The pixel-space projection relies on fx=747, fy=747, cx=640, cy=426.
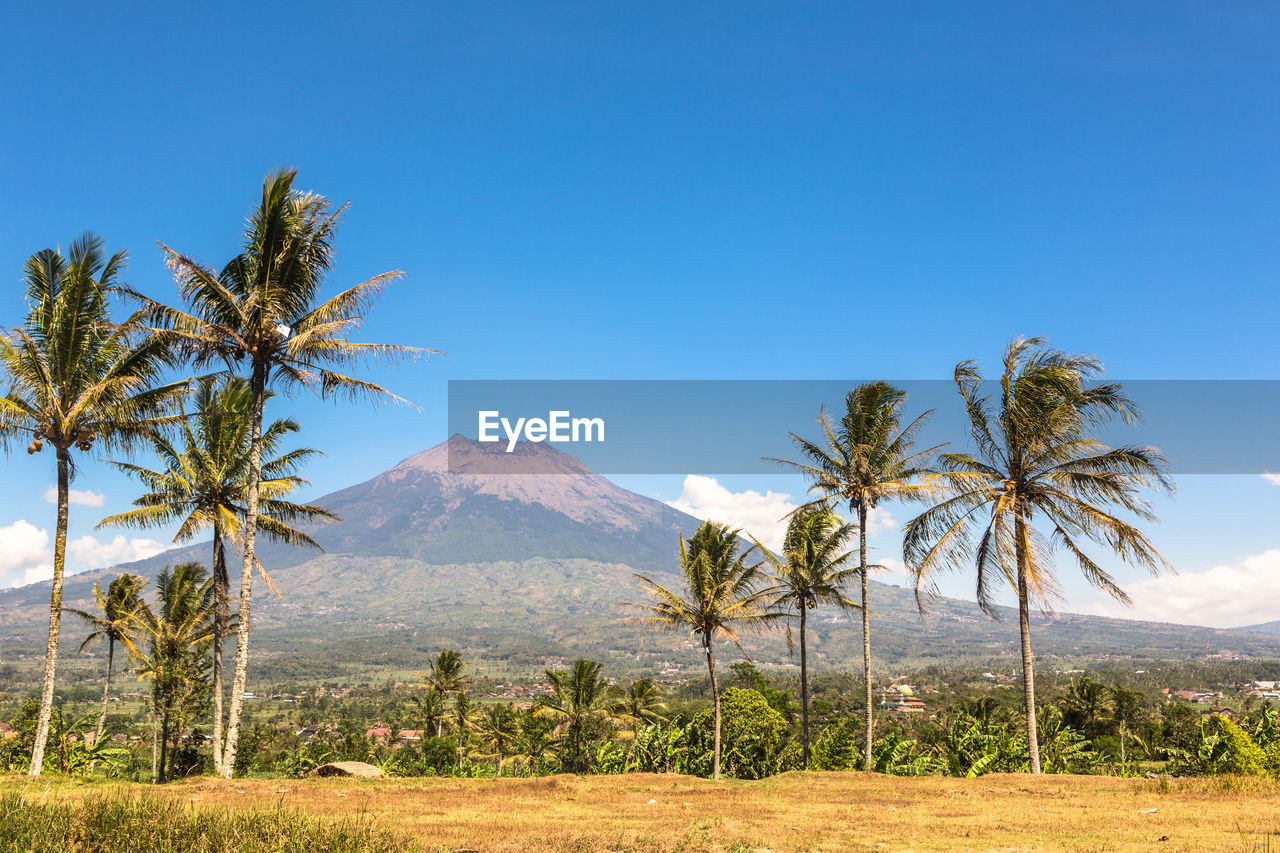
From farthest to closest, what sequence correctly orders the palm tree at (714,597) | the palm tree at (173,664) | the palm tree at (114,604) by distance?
the palm tree at (114,604) → the palm tree at (714,597) → the palm tree at (173,664)

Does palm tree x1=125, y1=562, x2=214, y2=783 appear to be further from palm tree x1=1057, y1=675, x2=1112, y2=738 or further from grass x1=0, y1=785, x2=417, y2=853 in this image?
palm tree x1=1057, y1=675, x2=1112, y2=738

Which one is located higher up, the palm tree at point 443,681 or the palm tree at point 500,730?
the palm tree at point 443,681

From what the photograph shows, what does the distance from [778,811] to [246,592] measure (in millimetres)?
12667

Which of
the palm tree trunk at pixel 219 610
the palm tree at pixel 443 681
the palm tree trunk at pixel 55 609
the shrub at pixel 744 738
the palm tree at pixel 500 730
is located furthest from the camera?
the palm tree at pixel 500 730

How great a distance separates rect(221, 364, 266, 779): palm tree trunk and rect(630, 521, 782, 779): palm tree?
41.9ft

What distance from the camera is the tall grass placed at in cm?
852

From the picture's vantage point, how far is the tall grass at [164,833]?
336 inches

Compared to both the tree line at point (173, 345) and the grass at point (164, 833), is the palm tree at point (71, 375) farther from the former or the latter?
the grass at point (164, 833)

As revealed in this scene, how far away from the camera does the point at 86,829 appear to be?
9.01 metres

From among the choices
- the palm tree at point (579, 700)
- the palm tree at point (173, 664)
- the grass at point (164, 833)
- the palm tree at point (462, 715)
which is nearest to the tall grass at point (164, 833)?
the grass at point (164, 833)

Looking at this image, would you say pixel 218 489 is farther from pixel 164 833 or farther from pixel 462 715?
pixel 462 715

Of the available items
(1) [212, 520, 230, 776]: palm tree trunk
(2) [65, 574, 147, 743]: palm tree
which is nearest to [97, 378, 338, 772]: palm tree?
(1) [212, 520, 230, 776]: palm tree trunk

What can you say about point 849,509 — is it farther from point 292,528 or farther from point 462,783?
point 292,528

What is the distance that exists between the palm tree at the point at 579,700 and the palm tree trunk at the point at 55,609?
2475 cm
